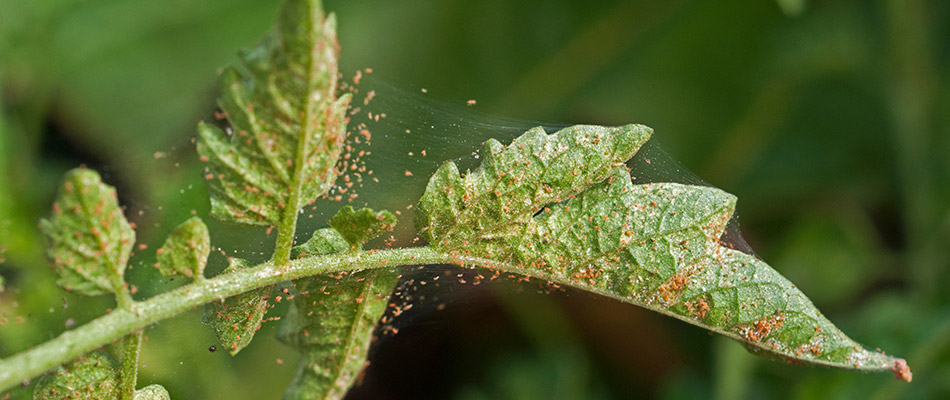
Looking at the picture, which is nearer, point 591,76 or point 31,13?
point 31,13

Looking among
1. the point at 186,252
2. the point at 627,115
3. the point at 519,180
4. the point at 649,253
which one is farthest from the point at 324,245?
the point at 627,115

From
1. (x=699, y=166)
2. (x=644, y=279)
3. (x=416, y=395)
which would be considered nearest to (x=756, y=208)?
(x=699, y=166)

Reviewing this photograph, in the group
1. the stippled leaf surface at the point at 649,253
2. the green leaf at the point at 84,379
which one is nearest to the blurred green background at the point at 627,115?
the green leaf at the point at 84,379

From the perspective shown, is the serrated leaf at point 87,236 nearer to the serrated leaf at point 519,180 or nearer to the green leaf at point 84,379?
the green leaf at point 84,379

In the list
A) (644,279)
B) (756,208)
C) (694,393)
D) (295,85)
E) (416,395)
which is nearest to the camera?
(295,85)

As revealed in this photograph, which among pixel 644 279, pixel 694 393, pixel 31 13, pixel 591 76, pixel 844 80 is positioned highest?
pixel 31 13

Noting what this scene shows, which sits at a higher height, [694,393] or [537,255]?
[537,255]

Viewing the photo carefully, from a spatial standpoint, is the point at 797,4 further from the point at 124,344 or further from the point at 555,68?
the point at 124,344
